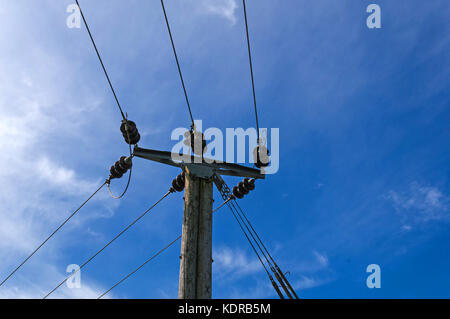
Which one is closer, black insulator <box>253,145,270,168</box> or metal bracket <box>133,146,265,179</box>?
metal bracket <box>133,146,265,179</box>

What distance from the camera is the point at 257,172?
8336 millimetres

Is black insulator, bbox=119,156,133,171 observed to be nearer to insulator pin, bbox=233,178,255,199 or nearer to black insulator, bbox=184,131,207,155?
black insulator, bbox=184,131,207,155

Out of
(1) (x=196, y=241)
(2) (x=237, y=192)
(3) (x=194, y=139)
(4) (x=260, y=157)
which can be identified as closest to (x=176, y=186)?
(2) (x=237, y=192)

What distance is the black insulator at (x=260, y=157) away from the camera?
A: 27.3 ft

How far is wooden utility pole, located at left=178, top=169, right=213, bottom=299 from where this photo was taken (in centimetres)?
627

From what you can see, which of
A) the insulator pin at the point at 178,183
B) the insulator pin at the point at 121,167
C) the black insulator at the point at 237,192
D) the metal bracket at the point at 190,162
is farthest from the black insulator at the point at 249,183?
the insulator pin at the point at 121,167

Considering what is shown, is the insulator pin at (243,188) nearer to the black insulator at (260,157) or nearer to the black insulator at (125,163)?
the black insulator at (260,157)

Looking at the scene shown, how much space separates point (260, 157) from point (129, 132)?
281 cm

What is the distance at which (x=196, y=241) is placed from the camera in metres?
6.70

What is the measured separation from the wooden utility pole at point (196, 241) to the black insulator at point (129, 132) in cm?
132

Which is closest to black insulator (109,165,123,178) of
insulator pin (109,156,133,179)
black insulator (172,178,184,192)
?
insulator pin (109,156,133,179)

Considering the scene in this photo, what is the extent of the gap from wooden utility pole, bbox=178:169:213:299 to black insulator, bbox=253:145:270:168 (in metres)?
1.31

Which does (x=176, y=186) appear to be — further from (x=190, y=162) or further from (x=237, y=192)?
(x=190, y=162)
